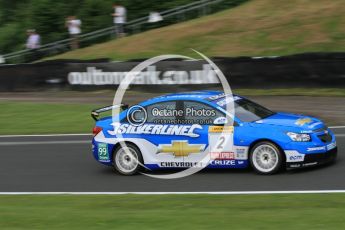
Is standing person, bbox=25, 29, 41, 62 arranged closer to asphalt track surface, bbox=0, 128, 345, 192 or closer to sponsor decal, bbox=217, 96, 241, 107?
asphalt track surface, bbox=0, 128, 345, 192

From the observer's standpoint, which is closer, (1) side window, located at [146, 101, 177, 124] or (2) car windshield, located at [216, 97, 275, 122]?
(2) car windshield, located at [216, 97, 275, 122]

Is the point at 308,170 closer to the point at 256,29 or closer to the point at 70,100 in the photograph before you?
the point at 70,100

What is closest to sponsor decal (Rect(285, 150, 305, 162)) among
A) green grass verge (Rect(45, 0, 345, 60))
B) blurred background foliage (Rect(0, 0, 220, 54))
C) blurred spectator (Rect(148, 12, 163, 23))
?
green grass verge (Rect(45, 0, 345, 60))

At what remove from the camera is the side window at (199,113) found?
11.5 metres

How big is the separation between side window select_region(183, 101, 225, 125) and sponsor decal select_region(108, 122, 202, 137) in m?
0.12

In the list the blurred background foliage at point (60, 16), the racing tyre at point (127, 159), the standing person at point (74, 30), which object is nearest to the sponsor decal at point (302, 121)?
the racing tyre at point (127, 159)

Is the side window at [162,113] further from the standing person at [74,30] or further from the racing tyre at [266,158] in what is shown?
the standing person at [74,30]

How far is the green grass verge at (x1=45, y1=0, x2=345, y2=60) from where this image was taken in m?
28.3

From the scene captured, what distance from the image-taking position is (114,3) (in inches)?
1535

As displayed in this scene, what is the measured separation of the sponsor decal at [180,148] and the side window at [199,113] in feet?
1.34


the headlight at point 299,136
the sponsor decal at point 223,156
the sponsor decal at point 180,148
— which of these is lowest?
the sponsor decal at point 223,156

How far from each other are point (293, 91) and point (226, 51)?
24.4ft

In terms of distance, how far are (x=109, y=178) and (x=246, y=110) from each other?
2.82 meters

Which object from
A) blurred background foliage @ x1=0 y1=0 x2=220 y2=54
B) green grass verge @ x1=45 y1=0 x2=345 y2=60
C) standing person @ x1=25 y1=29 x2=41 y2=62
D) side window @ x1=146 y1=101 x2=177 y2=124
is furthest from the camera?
blurred background foliage @ x1=0 y1=0 x2=220 y2=54
